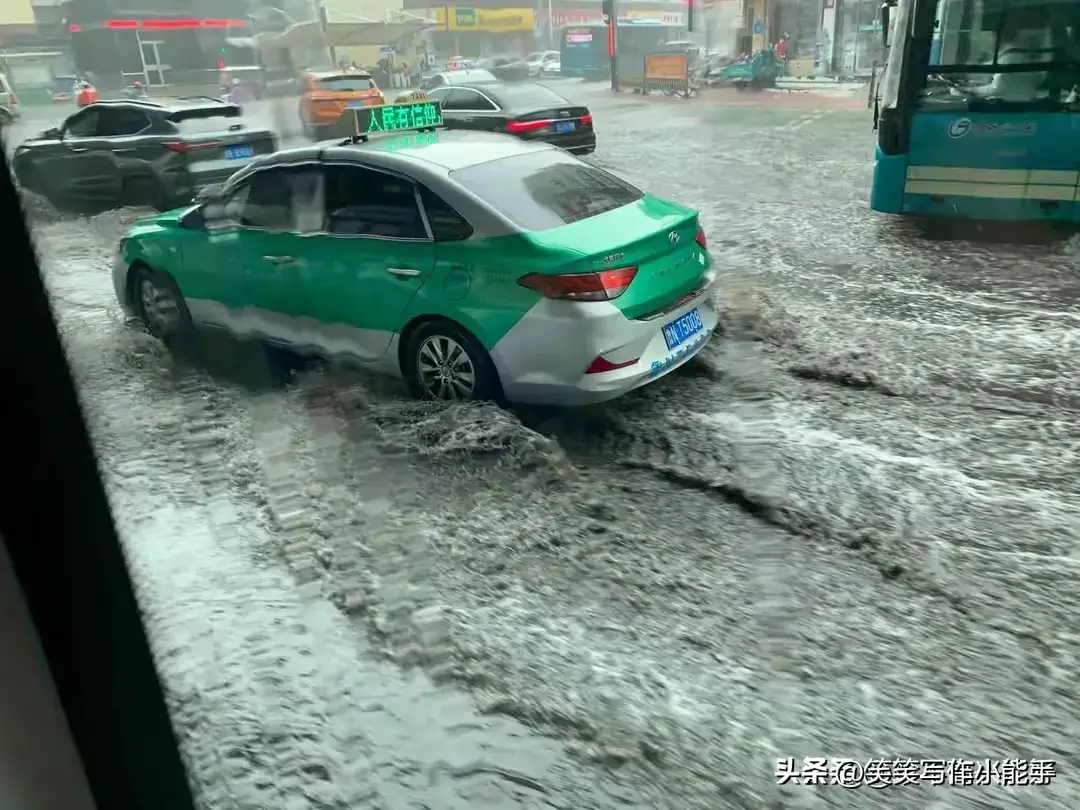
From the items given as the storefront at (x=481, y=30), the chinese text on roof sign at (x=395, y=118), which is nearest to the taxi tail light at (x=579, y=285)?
the storefront at (x=481, y=30)

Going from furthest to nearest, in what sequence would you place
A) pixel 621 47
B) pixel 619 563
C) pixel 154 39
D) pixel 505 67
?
pixel 621 47
pixel 505 67
pixel 619 563
pixel 154 39

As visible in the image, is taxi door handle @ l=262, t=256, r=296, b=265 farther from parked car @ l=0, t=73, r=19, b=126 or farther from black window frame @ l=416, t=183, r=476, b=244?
parked car @ l=0, t=73, r=19, b=126

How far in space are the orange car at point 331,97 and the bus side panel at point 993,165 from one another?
11.5 ft

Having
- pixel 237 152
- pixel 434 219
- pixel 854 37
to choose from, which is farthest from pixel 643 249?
pixel 854 37

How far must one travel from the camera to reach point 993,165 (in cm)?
484

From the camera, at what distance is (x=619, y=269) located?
2.73 m

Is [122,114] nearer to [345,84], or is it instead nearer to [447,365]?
[345,84]

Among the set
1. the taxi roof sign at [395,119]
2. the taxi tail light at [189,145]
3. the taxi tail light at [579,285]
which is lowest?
the taxi tail light at [579,285]

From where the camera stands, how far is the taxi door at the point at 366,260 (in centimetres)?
297

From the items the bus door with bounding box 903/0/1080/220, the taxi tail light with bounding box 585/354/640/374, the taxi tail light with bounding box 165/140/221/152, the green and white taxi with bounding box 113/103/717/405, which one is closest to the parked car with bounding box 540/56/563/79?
the taxi tail light with bounding box 165/140/221/152

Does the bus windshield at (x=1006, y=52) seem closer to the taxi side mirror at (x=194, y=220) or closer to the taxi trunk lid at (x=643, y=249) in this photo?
the taxi trunk lid at (x=643, y=249)

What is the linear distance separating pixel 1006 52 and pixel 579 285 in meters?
3.65

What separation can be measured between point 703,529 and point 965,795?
102 centimetres

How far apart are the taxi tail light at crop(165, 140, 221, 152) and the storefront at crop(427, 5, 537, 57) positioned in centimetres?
173
